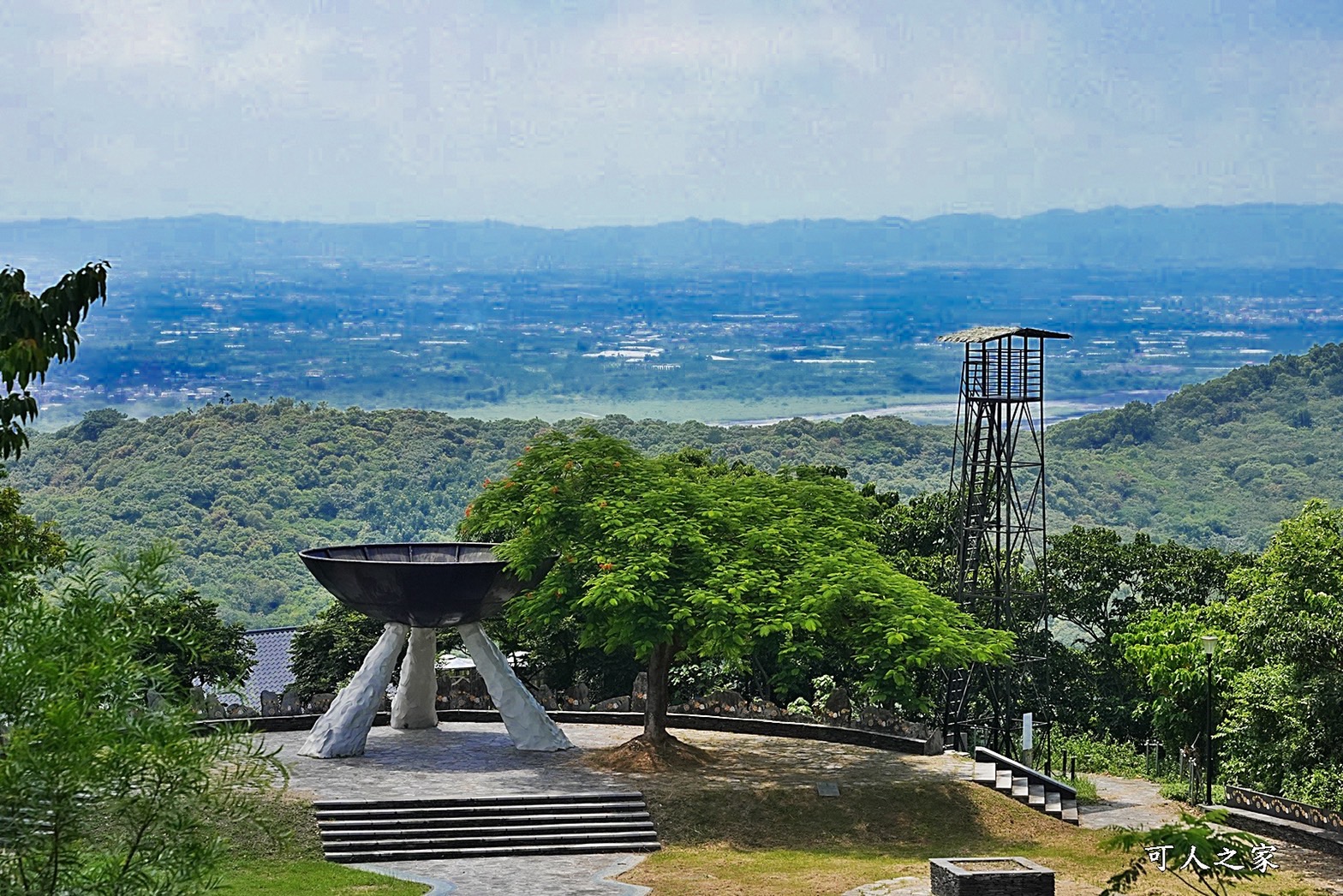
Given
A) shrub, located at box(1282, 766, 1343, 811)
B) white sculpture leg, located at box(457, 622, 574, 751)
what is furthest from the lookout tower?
white sculpture leg, located at box(457, 622, 574, 751)

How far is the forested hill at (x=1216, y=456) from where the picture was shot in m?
83.7

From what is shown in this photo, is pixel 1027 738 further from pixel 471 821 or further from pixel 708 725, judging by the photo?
pixel 471 821

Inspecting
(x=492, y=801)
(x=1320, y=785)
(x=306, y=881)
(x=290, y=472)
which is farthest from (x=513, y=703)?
(x=290, y=472)

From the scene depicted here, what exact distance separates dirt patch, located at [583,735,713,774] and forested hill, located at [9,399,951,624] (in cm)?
4343

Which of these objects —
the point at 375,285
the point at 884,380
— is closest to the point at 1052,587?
the point at 884,380

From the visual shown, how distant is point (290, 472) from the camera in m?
78.9

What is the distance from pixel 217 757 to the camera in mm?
11180

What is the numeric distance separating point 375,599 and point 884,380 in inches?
4867

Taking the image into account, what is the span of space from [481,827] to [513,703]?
4.35 metres

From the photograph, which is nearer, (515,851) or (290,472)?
(515,851)

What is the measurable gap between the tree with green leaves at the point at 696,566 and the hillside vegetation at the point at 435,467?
40.1 meters

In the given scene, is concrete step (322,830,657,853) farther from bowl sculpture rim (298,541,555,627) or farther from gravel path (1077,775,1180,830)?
gravel path (1077,775,1180,830)

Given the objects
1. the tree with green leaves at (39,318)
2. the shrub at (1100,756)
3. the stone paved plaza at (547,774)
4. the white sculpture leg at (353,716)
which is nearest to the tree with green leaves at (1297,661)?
the stone paved plaza at (547,774)

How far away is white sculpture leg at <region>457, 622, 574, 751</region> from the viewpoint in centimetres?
2772
